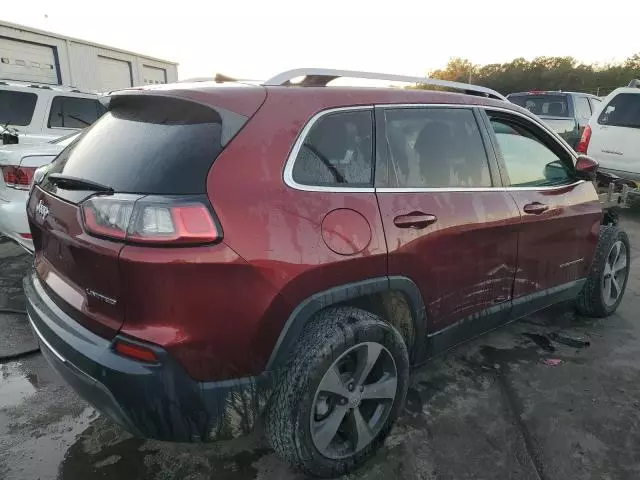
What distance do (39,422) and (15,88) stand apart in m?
6.67

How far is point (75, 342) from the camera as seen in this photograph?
1.89m

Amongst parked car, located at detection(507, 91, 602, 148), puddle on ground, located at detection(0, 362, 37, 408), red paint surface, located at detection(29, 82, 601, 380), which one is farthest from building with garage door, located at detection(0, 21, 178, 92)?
parked car, located at detection(507, 91, 602, 148)

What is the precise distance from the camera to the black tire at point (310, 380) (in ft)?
6.41

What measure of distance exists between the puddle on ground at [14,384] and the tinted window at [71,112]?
574 cm

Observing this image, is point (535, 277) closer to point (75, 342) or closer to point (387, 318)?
point (387, 318)

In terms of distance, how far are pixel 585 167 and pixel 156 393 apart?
313 centimetres

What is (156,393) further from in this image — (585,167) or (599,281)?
(599,281)

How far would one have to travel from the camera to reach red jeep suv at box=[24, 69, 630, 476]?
1731mm

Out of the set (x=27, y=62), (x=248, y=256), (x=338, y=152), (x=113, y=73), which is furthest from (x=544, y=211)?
(x=113, y=73)

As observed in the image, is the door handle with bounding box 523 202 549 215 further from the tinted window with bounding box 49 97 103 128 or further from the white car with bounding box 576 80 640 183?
the tinted window with bounding box 49 97 103 128

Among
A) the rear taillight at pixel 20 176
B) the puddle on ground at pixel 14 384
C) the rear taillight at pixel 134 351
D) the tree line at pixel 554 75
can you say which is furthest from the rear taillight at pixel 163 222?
the tree line at pixel 554 75

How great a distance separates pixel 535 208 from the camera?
9.87 ft

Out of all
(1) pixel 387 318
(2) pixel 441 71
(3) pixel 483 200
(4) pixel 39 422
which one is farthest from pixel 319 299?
(2) pixel 441 71

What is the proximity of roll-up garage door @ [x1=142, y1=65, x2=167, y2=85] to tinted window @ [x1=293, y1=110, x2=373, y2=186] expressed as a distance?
13.9 metres
